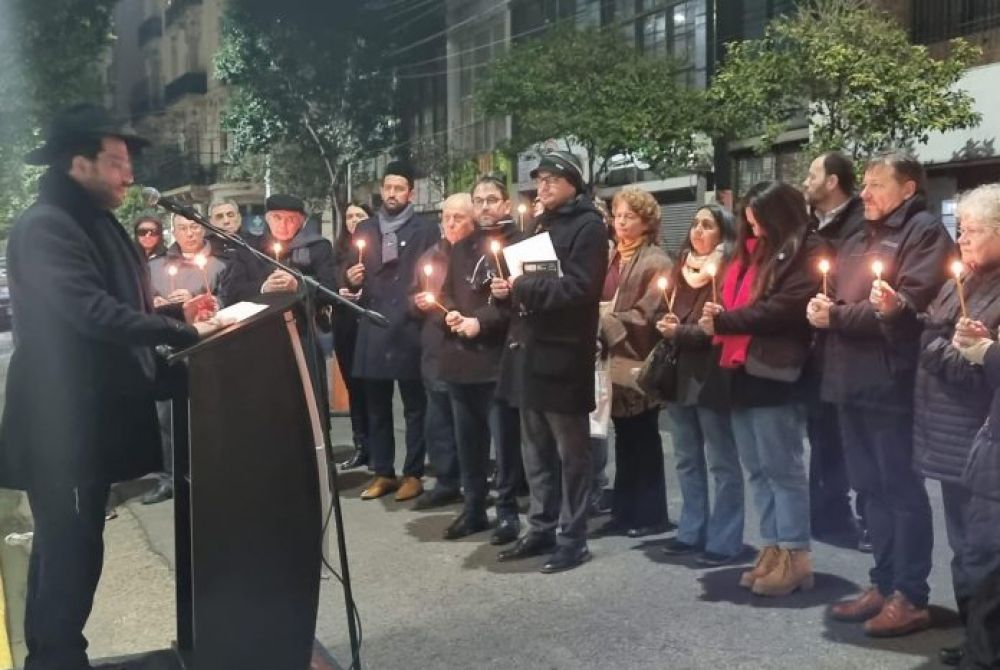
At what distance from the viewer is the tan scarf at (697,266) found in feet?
18.3

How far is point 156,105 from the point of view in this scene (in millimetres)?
30391

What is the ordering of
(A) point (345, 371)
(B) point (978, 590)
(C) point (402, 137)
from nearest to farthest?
(B) point (978, 590) < (A) point (345, 371) < (C) point (402, 137)

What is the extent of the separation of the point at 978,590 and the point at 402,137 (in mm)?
28368

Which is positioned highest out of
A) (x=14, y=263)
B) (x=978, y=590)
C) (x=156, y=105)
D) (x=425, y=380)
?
(x=156, y=105)

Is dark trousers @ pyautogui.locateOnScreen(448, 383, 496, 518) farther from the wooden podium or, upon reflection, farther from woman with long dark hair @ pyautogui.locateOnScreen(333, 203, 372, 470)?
the wooden podium

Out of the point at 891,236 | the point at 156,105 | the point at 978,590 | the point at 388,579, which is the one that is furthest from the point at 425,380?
the point at 156,105

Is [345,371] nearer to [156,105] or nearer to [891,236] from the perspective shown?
[891,236]

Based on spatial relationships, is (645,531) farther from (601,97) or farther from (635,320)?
(601,97)

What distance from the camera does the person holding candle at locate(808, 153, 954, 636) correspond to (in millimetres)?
4418

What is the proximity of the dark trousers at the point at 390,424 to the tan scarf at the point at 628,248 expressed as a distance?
1.79m

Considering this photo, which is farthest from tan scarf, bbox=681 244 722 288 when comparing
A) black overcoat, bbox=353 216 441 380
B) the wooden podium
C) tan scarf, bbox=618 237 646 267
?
the wooden podium

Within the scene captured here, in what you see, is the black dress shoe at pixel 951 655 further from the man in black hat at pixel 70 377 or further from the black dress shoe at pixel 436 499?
the black dress shoe at pixel 436 499

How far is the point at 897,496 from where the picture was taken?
4.50 m

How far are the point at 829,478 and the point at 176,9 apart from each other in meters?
29.2
